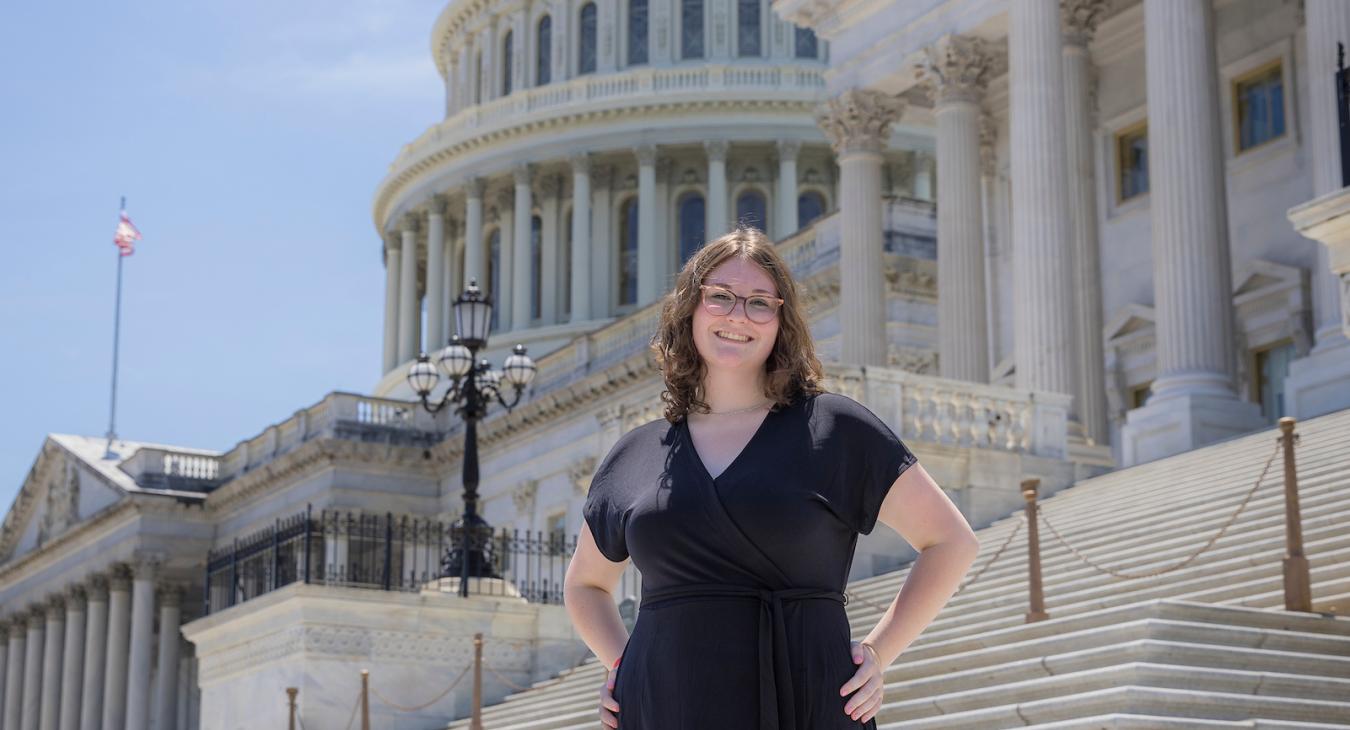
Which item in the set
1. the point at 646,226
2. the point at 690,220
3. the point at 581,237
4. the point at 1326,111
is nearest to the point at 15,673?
the point at 581,237

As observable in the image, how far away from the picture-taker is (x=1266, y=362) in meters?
31.6

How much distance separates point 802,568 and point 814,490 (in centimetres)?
16

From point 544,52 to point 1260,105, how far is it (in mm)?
46813

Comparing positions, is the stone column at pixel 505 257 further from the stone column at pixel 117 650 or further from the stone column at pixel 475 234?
the stone column at pixel 117 650

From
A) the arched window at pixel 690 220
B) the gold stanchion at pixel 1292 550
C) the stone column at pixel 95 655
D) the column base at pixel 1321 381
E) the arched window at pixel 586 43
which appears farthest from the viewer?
the arched window at pixel 586 43

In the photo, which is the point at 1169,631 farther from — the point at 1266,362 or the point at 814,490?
the point at 1266,362

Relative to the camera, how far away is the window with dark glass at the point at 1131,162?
35.0 metres

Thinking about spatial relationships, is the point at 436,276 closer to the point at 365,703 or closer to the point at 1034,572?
the point at 365,703

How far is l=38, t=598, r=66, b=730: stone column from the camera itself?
60.8 m

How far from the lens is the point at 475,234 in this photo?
7419 cm

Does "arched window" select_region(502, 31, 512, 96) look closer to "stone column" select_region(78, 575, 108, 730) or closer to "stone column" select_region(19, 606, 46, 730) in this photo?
"stone column" select_region(19, 606, 46, 730)

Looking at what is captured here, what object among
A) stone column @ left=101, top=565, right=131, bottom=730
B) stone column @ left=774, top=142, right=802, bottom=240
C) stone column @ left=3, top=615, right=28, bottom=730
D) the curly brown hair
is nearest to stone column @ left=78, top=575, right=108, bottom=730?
stone column @ left=101, top=565, right=131, bottom=730

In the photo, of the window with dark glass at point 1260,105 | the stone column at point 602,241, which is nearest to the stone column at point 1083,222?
the window with dark glass at point 1260,105

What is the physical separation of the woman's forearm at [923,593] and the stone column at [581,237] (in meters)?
65.5
